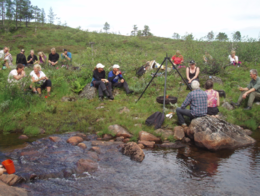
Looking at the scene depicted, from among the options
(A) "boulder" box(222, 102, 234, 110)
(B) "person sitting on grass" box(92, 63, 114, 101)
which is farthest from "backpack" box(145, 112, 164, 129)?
(A) "boulder" box(222, 102, 234, 110)

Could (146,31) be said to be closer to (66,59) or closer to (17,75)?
(66,59)

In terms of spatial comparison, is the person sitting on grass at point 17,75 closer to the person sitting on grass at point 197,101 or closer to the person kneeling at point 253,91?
the person sitting on grass at point 197,101

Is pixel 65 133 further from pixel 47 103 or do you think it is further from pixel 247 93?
pixel 247 93

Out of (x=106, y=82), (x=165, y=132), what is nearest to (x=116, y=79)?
(x=106, y=82)

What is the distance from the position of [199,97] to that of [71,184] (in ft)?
14.0

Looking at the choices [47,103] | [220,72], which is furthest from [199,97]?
[220,72]

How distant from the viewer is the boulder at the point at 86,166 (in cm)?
470

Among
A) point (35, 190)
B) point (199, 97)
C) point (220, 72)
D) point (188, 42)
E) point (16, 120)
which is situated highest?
point (188, 42)

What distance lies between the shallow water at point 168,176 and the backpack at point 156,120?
4.14 feet

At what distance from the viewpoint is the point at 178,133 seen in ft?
21.9

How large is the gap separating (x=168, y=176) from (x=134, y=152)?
1.11 meters

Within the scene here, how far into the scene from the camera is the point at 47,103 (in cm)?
851

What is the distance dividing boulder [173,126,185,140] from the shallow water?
726mm

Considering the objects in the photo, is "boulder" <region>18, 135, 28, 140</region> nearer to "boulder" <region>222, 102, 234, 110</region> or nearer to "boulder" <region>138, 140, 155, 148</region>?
"boulder" <region>138, 140, 155, 148</region>
